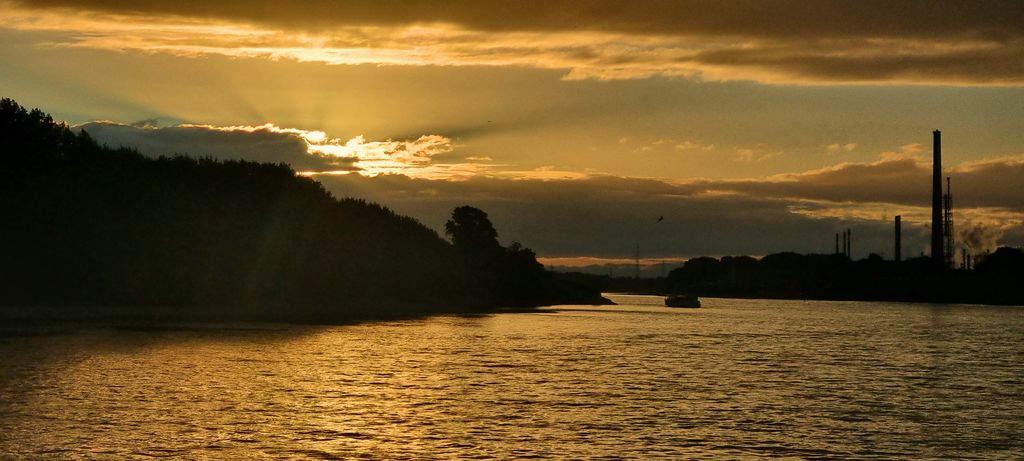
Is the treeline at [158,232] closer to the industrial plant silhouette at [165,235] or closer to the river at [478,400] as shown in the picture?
the industrial plant silhouette at [165,235]

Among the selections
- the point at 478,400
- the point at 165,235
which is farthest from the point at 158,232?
the point at 478,400

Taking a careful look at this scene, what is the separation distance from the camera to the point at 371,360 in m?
68.1

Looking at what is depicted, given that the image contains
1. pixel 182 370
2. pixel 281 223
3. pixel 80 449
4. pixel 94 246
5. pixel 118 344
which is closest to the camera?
pixel 80 449

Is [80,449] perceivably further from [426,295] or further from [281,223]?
[426,295]

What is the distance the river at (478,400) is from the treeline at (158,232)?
38.7 meters

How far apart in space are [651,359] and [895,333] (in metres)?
68.4

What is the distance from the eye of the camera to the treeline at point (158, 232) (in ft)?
400

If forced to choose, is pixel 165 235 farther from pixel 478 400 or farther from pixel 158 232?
pixel 478 400

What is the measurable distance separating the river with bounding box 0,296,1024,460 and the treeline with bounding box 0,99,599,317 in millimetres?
38749

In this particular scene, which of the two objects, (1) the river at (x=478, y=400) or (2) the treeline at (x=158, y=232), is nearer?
(1) the river at (x=478, y=400)

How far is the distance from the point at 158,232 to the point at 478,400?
96.2m

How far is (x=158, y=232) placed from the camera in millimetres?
134625

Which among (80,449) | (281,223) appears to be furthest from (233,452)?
(281,223)

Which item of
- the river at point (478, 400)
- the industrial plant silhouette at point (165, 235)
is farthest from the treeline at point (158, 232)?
the river at point (478, 400)
